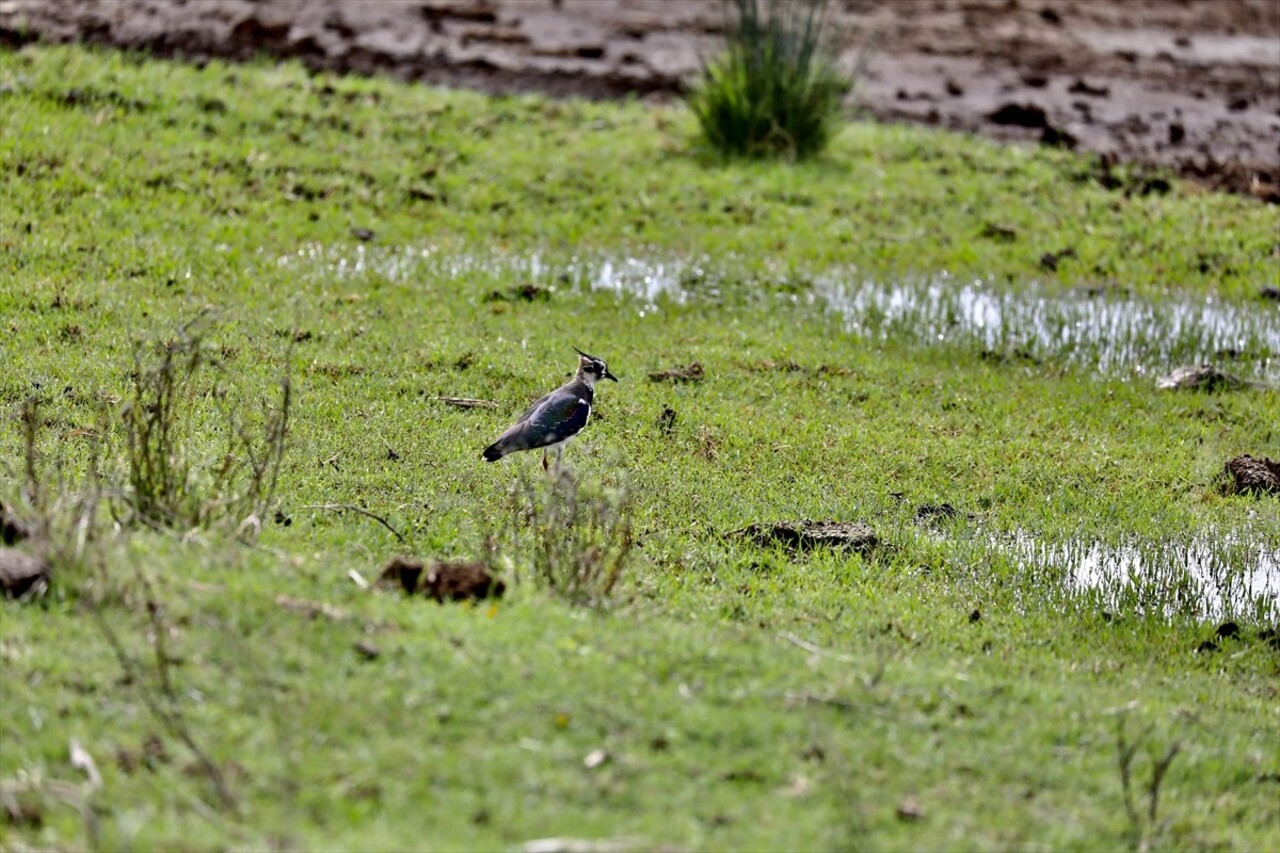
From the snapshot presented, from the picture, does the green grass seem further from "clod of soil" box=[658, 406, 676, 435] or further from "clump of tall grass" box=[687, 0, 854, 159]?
"clump of tall grass" box=[687, 0, 854, 159]

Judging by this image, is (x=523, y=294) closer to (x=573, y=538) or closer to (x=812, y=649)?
(x=573, y=538)

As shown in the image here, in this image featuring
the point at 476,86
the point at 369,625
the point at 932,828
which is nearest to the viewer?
the point at 932,828

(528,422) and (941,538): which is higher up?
(528,422)

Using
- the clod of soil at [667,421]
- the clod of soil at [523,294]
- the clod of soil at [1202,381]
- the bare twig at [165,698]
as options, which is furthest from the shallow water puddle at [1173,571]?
the clod of soil at [523,294]

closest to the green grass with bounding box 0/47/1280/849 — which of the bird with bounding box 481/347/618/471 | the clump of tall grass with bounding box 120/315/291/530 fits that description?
the clump of tall grass with bounding box 120/315/291/530

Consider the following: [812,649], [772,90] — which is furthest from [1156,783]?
[772,90]

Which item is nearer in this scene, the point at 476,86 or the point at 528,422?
the point at 528,422

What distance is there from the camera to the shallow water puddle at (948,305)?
1109 cm

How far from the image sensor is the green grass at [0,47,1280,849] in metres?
4.94

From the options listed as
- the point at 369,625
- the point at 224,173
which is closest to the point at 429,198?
the point at 224,173

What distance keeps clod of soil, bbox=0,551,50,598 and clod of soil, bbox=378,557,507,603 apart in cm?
114

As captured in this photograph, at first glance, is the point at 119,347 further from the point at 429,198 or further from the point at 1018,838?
the point at 1018,838

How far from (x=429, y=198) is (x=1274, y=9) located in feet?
40.3

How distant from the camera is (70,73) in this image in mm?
13555
